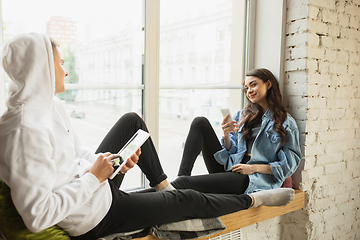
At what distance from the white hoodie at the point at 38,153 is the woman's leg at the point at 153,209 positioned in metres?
0.09

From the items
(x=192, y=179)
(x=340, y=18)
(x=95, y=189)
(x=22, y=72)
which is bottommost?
(x=192, y=179)

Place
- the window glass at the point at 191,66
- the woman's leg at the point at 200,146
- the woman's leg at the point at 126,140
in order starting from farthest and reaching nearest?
the window glass at the point at 191,66, the woman's leg at the point at 200,146, the woman's leg at the point at 126,140

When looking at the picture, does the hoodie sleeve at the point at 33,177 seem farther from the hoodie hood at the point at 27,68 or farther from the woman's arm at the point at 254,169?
the woman's arm at the point at 254,169

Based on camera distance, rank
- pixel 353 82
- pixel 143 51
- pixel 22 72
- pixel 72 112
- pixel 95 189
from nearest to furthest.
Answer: pixel 22 72 → pixel 95 189 → pixel 72 112 → pixel 143 51 → pixel 353 82

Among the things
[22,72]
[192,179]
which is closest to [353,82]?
[192,179]

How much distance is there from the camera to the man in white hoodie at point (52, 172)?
99 centimetres

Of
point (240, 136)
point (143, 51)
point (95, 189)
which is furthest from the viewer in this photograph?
point (240, 136)

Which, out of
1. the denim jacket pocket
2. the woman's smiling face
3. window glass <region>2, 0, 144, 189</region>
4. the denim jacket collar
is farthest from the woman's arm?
window glass <region>2, 0, 144, 189</region>

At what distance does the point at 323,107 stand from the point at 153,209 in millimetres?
1457

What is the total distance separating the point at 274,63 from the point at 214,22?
524 mm

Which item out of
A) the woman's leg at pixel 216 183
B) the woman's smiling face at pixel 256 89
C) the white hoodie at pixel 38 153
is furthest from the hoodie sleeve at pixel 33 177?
the woman's smiling face at pixel 256 89

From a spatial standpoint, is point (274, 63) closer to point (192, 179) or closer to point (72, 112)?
point (192, 179)

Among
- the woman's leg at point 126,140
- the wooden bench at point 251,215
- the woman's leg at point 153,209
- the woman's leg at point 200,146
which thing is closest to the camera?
the woman's leg at point 153,209

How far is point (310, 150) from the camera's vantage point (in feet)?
7.07
